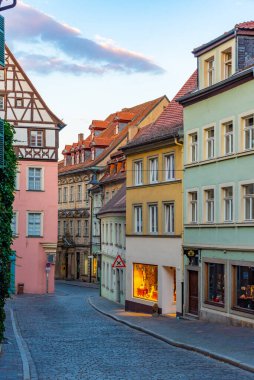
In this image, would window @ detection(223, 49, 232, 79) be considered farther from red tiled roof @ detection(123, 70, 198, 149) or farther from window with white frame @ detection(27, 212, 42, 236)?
window with white frame @ detection(27, 212, 42, 236)

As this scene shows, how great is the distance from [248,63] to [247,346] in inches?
494

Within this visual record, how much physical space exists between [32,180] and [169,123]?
75.6 ft

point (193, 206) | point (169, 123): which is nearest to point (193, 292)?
point (193, 206)

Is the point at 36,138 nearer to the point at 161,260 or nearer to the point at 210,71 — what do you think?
the point at 161,260

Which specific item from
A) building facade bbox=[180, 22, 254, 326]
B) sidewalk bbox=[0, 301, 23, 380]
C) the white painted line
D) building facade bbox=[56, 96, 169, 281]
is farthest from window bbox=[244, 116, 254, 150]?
building facade bbox=[56, 96, 169, 281]

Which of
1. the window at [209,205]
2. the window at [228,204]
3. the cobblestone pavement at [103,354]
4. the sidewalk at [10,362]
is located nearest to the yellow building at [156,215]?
the window at [209,205]

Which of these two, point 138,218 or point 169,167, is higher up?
point 169,167

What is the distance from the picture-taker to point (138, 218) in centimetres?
4288

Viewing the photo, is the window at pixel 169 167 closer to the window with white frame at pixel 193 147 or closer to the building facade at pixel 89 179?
the window with white frame at pixel 193 147

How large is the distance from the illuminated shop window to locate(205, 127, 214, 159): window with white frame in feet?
27.4

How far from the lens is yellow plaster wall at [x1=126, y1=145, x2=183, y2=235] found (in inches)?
1467

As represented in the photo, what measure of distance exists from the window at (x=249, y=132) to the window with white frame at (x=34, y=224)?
3229 centimetres

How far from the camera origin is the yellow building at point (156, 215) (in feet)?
123

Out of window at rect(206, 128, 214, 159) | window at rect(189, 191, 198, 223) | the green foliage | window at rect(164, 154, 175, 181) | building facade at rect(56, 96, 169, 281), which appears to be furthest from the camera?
building facade at rect(56, 96, 169, 281)
